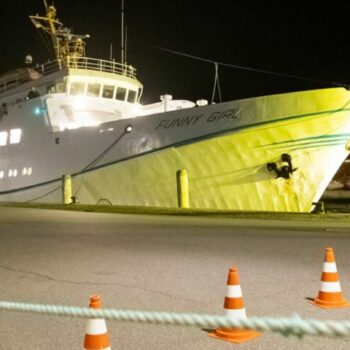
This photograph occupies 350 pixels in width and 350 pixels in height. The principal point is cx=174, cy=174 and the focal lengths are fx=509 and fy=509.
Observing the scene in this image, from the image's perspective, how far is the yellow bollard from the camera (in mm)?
15711

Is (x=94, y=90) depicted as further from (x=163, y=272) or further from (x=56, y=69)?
(x=163, y=272)

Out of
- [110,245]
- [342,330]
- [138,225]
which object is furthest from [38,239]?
[342,330]

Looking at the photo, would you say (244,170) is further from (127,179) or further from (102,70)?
(102,70)

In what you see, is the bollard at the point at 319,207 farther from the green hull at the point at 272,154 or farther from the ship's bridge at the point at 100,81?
the ship's bridge at the point at 100,81

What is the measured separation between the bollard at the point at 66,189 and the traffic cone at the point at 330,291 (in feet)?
49.9

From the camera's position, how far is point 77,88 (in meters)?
20.9

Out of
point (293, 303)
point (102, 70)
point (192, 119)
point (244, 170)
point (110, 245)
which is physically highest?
point (102, 70)

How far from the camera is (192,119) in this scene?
1642cm

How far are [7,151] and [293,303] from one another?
20019 mm

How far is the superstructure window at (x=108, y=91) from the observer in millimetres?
21531

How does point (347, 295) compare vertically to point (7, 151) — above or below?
below

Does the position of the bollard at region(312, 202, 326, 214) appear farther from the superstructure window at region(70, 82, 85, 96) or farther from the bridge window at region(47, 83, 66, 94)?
the bridge window at region(47, 83, 66, 94)

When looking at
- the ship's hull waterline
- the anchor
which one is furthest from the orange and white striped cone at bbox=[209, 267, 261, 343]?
the ship's hull waterline

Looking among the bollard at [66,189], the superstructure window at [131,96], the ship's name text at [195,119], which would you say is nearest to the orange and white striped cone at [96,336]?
the ship's name text at [195,119]
